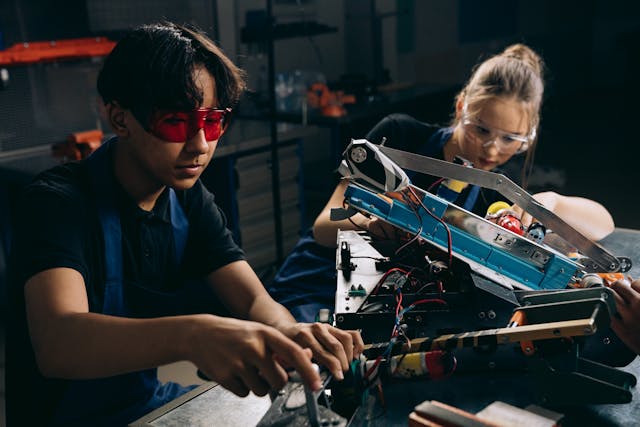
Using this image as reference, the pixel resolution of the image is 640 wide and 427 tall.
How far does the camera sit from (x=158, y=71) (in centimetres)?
124

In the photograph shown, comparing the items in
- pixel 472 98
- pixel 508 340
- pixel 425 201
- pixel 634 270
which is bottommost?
pixel 634 270

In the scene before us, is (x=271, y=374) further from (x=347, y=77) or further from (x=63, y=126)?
(x=347, y=77)

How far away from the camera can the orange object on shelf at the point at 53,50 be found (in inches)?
111

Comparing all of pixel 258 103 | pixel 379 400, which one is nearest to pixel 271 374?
pixel 379 400

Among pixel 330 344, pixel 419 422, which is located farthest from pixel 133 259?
pixel 419 422

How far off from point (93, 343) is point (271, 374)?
1.03 feet

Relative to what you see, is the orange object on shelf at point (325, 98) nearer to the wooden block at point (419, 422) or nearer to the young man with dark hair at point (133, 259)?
the young man with dark hair at point (133, 259)

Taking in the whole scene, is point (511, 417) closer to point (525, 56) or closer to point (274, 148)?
point (525, 56)

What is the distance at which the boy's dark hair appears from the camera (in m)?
1.24

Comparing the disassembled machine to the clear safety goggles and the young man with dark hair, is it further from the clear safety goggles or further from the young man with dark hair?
the clear safety goggles

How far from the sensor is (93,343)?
998mm

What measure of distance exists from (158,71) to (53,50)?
1956 mm

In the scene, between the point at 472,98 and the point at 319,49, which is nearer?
the point at 472,98

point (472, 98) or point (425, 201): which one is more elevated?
point (472, 98)
